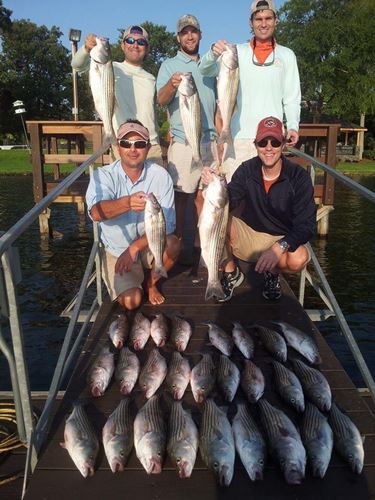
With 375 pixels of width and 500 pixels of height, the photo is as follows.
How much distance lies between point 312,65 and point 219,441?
1859 inches

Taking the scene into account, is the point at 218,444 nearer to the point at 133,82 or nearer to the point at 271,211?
the point at 271,211

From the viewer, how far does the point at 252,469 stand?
110 inches

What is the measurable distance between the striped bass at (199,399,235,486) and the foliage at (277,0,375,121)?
43.4 meters

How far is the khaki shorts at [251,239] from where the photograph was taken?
205 inches

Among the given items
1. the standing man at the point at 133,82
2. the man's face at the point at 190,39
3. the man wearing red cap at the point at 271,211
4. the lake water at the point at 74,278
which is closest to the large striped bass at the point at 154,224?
the man wearing red cap at the point at 271,211

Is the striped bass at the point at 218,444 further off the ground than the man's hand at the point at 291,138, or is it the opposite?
the man's hand at the point at 291,138

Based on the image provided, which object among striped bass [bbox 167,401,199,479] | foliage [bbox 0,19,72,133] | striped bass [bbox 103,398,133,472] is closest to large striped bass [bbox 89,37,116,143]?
striped bass [bbox 103,398,133,472]

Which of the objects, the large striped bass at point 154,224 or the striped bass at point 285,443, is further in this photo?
the large striped bass at point 154,224

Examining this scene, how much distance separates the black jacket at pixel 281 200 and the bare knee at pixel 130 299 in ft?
4.66

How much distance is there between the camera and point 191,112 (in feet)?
16.4

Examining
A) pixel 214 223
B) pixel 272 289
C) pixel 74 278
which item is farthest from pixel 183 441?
pixel 74 278

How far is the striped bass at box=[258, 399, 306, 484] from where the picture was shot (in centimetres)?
276

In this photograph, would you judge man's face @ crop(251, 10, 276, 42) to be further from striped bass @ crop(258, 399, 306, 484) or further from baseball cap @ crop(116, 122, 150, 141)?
striped bass @ crop(258, 399, 306, 484)

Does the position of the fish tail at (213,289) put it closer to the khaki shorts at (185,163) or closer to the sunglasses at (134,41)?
the khaki shorts at (185,163)
